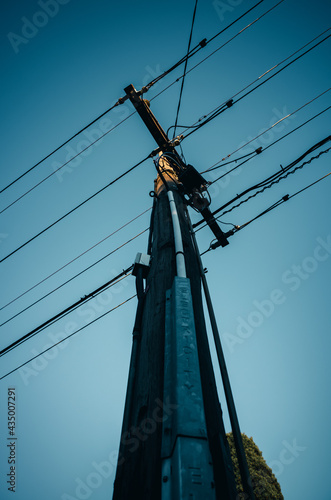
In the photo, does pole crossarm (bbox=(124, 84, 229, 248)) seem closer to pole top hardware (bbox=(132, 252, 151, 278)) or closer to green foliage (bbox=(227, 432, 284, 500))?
pole top hardware (bbox=(132, 252, 151, 278))

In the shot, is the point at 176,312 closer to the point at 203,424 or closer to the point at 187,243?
the point at 203,424

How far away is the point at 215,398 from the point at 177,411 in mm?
433

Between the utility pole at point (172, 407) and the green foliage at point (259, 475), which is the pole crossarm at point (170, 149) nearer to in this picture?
the utility pole at point (172, 407)

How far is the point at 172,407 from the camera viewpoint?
111 centimetres

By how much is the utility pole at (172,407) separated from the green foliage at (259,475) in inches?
433

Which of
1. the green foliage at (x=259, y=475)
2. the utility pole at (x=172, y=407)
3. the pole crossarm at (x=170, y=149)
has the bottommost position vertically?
the green foliage at (x=259, y=475)

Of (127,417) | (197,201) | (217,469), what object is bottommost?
(217,469)

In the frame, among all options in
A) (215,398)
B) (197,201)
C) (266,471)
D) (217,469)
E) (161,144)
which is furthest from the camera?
(266,471)

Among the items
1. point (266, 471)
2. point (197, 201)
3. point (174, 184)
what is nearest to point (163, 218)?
point (174, 184)

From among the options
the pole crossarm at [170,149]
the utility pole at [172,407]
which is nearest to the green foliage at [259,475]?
the pole crossarm at [170,149]

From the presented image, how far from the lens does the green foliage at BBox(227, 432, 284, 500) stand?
10.3 m

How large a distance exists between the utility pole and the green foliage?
10997 mm

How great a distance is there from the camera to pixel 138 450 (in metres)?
1.23

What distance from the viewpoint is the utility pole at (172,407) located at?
36.5 inches
